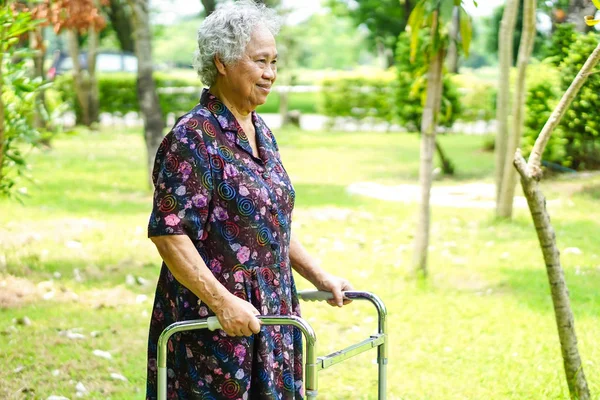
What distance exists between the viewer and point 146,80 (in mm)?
11180

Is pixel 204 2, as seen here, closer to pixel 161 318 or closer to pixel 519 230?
pixel 519 230

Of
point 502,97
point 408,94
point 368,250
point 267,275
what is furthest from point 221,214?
point 408,94

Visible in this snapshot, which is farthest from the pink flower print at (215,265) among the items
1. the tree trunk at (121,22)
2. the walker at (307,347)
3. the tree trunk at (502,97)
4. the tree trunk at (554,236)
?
the tree trunk at (121,22)

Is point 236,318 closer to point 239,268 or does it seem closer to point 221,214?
point 239,268

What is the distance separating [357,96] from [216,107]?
20788 millimetres

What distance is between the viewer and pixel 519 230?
29.8 ft

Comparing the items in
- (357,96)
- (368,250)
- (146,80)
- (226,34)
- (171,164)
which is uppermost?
(226,34)

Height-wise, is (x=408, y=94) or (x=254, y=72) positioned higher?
(x=254, y=72)

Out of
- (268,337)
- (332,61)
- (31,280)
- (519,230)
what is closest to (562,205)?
(519,230)

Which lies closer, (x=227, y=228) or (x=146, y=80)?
(x=227, y=228)

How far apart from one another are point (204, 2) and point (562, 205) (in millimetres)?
6112

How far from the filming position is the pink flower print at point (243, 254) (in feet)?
9.81

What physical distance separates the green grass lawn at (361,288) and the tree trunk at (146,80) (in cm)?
79

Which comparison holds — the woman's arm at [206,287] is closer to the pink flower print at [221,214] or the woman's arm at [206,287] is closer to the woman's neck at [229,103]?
the pink flower print at [221,214]
